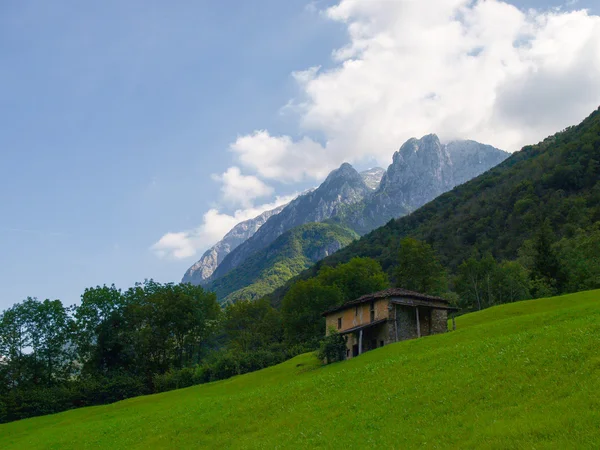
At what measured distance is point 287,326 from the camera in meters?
89.8

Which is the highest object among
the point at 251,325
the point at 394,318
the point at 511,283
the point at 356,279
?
the point at 356,279

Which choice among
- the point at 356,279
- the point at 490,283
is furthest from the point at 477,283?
the point at 356,279

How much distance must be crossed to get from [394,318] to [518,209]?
8520cm

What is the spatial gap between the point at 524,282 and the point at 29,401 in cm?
8089

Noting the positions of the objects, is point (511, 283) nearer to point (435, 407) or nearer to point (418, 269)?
point (418, 269)

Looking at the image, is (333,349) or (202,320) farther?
(202,320)

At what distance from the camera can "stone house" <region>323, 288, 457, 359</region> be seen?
55.7 metres

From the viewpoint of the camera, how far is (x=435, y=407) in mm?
19125

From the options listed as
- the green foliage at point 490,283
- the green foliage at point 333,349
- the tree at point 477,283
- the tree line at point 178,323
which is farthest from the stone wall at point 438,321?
the tree at point 477,283

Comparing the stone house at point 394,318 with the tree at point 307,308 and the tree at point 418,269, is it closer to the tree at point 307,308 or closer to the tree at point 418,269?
the tree at point 418,269

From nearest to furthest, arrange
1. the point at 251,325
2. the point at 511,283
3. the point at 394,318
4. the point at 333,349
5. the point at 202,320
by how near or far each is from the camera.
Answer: the point at 333,349 < the point at 394,318 < the point at 511,283 < the point at 202,320 < the point at 251,325

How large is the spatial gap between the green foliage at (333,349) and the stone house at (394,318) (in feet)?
8.48

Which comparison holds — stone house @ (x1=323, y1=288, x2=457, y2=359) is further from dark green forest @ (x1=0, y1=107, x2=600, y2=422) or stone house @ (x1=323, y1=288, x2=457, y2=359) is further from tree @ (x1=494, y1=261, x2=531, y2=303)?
tree @ (x1=494, y1=261, x2=531, y2=303)

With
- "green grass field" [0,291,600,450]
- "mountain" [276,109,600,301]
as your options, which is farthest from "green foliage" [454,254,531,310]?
"green grass field" [0,291,600,450]
